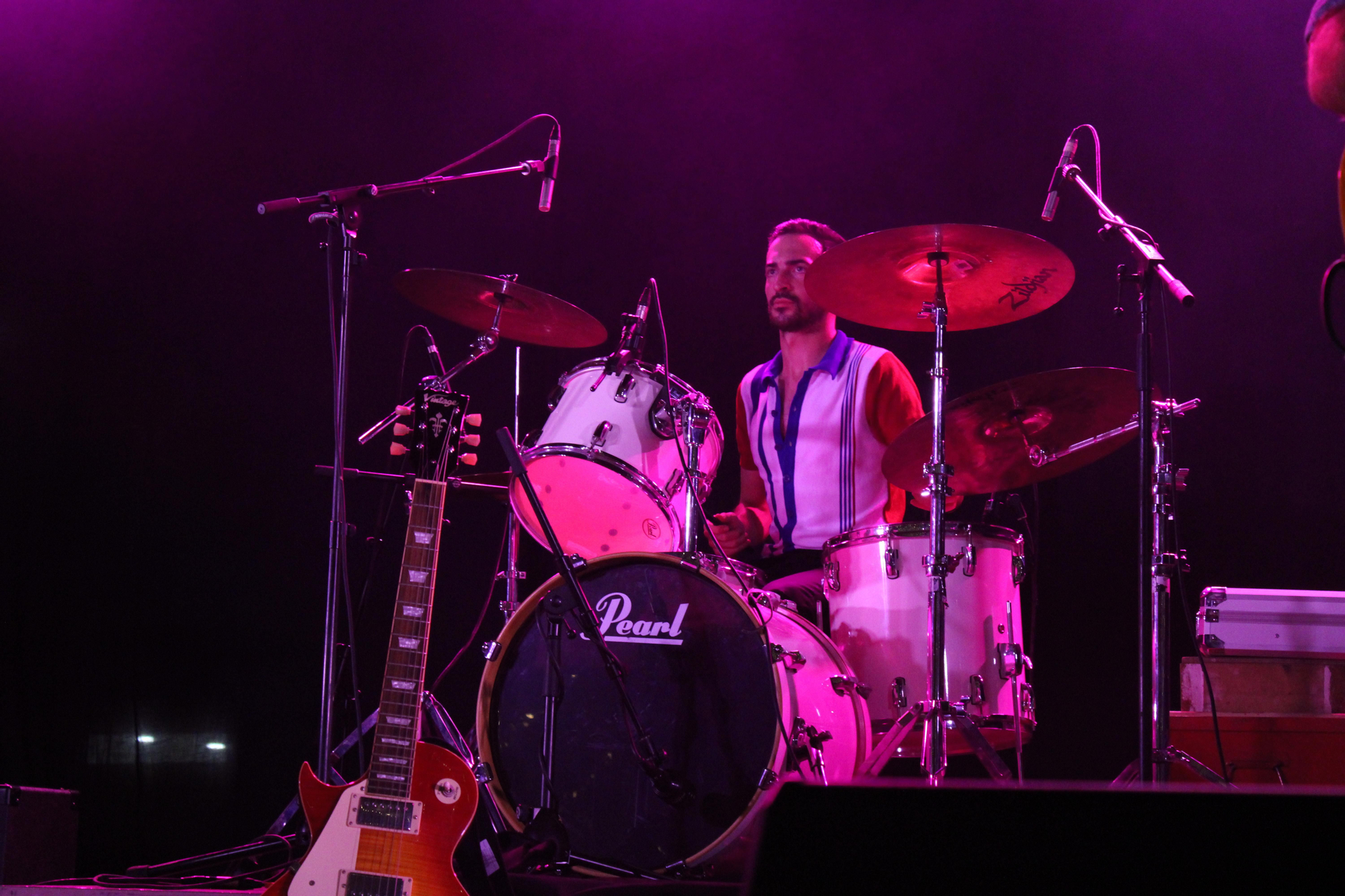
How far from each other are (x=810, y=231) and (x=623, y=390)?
1254 millimetres

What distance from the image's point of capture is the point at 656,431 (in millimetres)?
3408

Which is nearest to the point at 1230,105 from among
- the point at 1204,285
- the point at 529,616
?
the point at 1204,285

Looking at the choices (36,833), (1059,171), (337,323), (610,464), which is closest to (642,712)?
(610,464)

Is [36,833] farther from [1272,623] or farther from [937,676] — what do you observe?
[1272,623]

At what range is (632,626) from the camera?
3.06m

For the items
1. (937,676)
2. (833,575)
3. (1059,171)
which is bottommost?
(937,676)

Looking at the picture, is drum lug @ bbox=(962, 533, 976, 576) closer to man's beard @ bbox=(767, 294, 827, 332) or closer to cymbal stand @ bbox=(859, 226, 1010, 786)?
cymbal stand @ bbox=(859, 226, 1010, 786)

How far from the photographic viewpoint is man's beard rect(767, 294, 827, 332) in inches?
164

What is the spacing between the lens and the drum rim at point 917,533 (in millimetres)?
3262

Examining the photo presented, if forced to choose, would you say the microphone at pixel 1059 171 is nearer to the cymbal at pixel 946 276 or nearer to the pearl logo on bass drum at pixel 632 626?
the cymbal at pixel 946 276

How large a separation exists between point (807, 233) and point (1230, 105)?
5.99 feet

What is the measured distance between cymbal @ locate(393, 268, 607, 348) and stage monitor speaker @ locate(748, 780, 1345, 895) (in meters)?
2.94

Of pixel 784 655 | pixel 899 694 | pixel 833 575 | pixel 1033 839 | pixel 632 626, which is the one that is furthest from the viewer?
pixel 833 575

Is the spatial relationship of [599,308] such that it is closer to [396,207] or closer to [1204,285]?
[396,207]
